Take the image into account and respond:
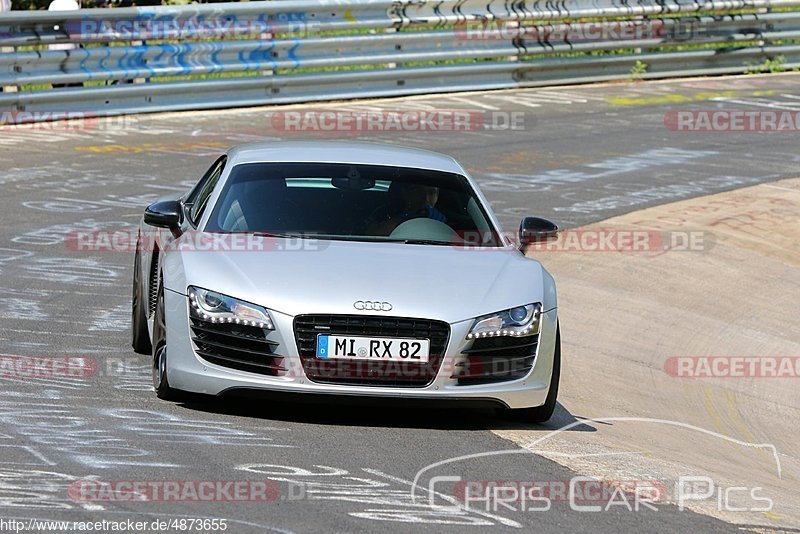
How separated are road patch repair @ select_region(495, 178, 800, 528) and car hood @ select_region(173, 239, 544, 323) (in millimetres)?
706

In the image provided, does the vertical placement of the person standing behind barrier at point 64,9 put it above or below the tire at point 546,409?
above

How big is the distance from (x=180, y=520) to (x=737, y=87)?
69.3 ft

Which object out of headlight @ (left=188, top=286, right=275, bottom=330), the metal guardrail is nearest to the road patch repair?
headlight @ (left=188, top=286, right=275, bottom=330)

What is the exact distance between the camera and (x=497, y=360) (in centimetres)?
717

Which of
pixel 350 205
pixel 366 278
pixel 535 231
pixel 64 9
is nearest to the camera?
pixel 366 278

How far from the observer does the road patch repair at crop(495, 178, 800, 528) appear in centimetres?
692

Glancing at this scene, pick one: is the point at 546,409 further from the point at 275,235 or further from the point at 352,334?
the point at 275,235

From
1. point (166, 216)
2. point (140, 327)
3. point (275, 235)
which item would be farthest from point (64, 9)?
point (275, 235)

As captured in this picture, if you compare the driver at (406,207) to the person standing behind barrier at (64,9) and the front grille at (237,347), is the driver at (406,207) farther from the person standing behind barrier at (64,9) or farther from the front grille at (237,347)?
the person standing behind barrier at (64,9)

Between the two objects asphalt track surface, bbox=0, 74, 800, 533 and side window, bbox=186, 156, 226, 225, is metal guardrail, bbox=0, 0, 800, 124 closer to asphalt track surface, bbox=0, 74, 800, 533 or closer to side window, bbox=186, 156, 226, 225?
asphalt track surface, bbox=0, 74, 800, 533

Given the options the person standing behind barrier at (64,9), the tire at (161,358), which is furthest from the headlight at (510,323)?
the person standing behind barrier at (64,9)

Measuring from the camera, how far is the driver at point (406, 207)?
810cm

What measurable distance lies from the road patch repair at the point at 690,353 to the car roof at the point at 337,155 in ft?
5.35

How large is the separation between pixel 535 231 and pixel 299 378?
6.65 feet
